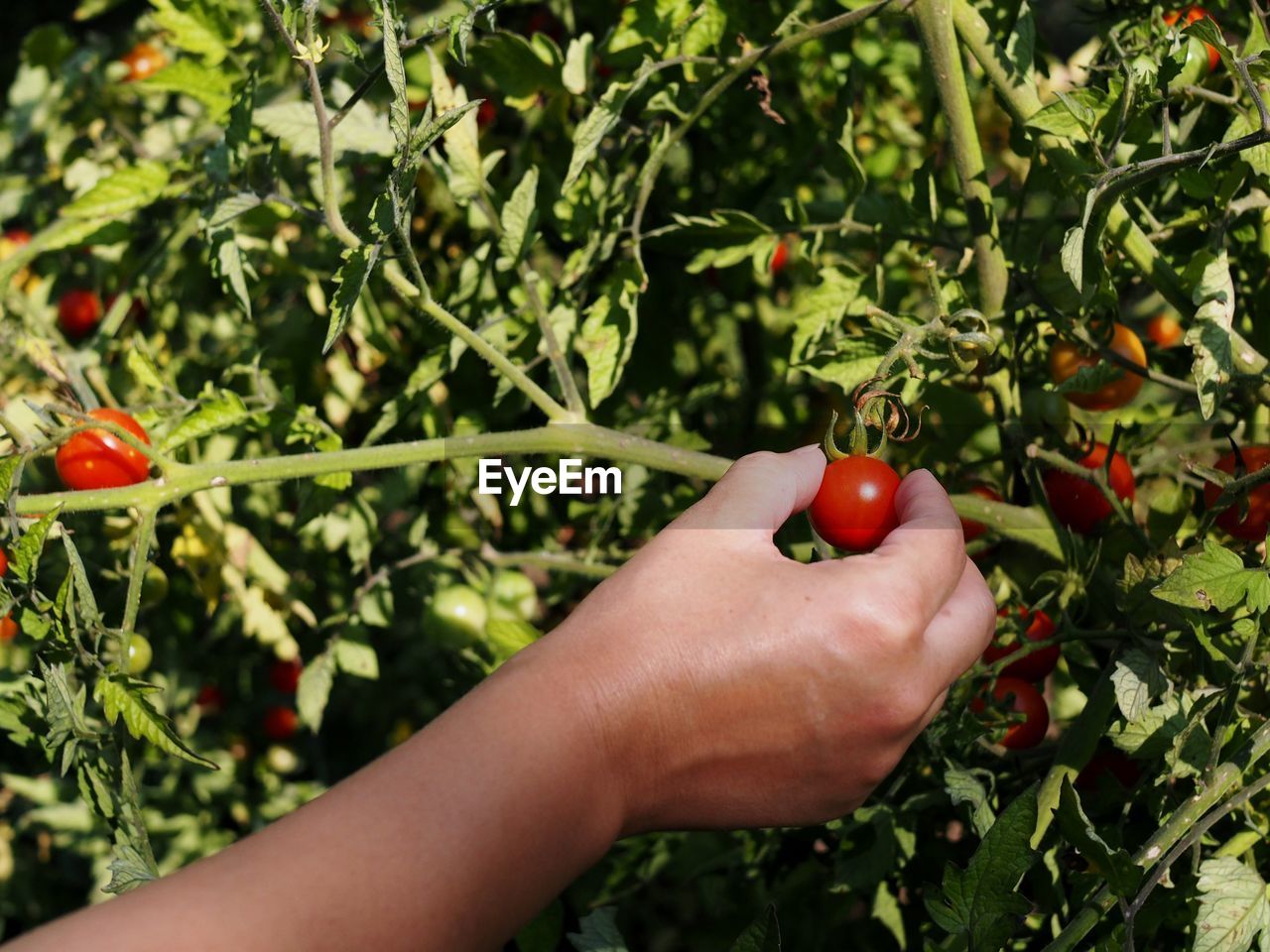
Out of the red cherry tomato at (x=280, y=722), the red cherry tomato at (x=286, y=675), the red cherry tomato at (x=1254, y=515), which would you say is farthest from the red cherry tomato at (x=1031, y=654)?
the red cherry tomato at (x=280, y=722)

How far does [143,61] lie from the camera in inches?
66.5

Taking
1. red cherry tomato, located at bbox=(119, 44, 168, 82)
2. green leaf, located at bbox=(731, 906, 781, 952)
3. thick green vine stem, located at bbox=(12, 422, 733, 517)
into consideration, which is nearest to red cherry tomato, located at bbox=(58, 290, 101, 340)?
red cherry tomato, located at bbox=(119, 44, 168, 82)

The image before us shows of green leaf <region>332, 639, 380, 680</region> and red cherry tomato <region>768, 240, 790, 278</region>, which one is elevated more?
red cherry tomato <region>768, 240, 790, 278</region>

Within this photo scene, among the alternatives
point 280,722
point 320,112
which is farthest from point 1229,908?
point 280,722

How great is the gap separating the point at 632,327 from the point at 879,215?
0.25m

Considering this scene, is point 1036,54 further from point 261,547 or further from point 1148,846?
point 261,547

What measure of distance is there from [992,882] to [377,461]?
1.71 ft

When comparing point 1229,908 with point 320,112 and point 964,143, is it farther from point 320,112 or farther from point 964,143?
point 320,112

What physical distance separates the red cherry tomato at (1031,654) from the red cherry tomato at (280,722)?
49.8 inches

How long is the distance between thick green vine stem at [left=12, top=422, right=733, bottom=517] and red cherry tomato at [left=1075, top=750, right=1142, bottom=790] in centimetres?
37

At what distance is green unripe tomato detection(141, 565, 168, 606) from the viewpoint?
1238 millimetres

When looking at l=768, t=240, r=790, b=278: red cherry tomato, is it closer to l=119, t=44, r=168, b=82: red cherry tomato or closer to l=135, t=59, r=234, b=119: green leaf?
l=135, t=59, r=234, b=119: green leaf

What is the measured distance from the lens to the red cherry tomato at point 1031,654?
949 mm

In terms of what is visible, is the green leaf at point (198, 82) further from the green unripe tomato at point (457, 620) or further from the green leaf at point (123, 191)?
the green unripe tomato at point (457, 620)
